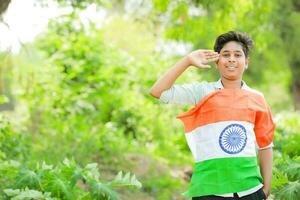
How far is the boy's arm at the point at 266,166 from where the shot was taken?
394 centimetres

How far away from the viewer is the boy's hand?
376cm

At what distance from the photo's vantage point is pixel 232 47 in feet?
12.9

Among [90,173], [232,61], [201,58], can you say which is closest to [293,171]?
[232,61]

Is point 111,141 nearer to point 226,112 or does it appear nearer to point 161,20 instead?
point 161,20

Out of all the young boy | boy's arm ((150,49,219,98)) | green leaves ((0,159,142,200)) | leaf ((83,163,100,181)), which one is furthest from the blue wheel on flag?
leaf ((83,163,100,181))

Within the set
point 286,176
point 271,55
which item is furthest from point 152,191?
point 271,55

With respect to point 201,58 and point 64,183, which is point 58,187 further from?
point 201,58

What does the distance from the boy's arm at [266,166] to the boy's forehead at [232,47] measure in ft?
2.00

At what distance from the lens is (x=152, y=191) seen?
27.0 feet

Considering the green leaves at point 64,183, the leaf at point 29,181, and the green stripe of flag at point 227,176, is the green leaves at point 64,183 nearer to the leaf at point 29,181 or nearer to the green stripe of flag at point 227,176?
Result: the leaf at point 29,181

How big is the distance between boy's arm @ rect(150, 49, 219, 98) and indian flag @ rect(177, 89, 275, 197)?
20 centimetres

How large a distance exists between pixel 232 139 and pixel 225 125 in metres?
0.09

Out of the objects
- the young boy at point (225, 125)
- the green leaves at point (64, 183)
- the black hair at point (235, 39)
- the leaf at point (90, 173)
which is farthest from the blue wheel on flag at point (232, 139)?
the leaf at point (90, 173)

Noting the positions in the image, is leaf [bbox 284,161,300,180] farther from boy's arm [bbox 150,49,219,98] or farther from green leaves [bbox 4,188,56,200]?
green leaves [bbox 4,188,56,200]
